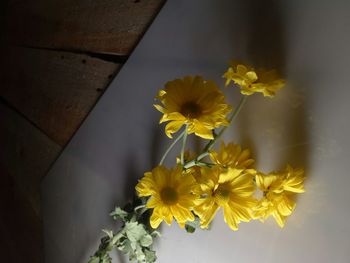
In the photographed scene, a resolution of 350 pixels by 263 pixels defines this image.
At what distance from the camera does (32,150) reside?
1.14 m

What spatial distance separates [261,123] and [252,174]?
115 mm

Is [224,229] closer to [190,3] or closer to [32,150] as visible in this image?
[190,3]

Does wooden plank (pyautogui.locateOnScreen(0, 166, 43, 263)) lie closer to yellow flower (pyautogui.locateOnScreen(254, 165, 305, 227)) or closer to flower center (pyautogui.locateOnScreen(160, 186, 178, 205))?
flower center (pyautogui.locateOnScreen(160, 186, 178, 205))

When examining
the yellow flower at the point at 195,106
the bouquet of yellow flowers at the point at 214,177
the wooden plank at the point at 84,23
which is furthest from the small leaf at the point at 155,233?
the wooden plank at the point at 84,23

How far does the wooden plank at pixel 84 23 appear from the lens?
860mm

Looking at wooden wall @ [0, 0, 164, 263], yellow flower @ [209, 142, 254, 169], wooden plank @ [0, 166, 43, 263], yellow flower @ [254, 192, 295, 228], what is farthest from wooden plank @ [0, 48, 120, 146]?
yellow flower @ [254, 192, 295, 228]

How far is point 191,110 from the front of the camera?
0.61m

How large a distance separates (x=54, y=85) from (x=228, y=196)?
0.65m

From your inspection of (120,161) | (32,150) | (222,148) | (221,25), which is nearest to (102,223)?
(120,161)

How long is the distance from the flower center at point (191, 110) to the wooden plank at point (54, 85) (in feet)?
1.18

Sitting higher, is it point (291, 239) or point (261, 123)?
point (261, 123)

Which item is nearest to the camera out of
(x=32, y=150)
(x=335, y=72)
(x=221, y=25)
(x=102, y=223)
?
(x=335, y=72)

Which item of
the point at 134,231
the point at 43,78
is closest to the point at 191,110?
the point at 134,231

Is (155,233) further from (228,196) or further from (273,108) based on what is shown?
(273,108)
